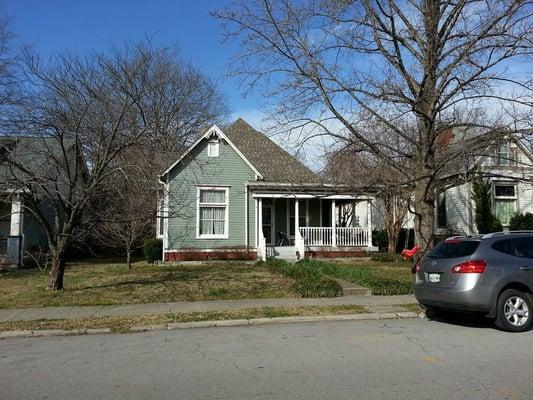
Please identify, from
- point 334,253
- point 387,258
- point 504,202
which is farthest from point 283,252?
point 504,202

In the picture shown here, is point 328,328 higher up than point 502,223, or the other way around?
point 502,223

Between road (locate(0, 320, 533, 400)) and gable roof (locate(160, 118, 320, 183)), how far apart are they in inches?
564

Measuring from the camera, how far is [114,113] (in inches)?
540

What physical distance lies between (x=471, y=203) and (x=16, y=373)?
27.2 meters

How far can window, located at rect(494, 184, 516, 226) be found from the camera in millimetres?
29594

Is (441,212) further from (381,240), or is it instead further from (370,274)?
(370,274)

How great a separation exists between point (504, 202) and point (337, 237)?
11.1 m

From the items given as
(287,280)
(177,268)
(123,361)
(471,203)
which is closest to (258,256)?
(177,268)

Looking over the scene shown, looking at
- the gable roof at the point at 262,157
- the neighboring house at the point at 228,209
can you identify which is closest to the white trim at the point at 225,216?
the neighboring house at the point at 228,209

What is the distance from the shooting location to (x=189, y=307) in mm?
11789

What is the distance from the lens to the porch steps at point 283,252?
24.0 meters

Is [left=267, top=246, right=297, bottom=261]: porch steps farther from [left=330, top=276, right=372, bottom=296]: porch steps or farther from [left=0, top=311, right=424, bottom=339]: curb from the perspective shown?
[left=0, top=311, right=424, bottom=339]: curb

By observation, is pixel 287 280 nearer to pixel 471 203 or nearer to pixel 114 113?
pixel 114 113

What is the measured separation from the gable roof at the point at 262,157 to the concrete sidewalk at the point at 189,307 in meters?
10.9
